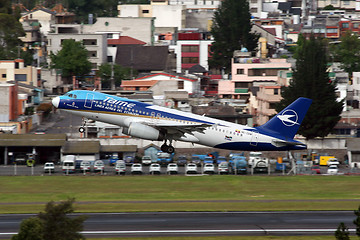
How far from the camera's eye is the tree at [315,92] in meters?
124

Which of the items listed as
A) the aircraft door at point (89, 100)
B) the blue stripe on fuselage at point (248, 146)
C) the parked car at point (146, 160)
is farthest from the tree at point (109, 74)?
the aircraft door at point (89, 100)

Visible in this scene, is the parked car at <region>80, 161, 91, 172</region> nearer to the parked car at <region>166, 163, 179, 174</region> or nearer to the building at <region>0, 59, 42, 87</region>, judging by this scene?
the parked car at <region>166, 163, 179, 174</region>

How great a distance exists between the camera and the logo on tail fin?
78.0 m

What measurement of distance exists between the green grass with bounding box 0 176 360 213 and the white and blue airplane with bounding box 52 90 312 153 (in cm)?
605

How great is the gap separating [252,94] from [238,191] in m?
69.8

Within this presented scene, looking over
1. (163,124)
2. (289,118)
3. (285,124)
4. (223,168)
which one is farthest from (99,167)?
(289,118)

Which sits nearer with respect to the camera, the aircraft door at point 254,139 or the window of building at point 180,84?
the aircraft door at point 254,139

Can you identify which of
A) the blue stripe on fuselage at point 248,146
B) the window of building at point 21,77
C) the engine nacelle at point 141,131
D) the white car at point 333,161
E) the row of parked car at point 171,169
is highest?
the window of building at point 21,77

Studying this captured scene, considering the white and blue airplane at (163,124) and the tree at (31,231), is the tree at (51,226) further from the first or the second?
the white and blue airplane at (163,124)

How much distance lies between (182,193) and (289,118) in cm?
1482

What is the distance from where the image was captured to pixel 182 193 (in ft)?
260

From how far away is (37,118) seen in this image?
137 metres

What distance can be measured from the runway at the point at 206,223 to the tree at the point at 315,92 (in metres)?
57.4

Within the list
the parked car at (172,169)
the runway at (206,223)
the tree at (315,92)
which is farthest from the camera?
the tree at (315,92)
